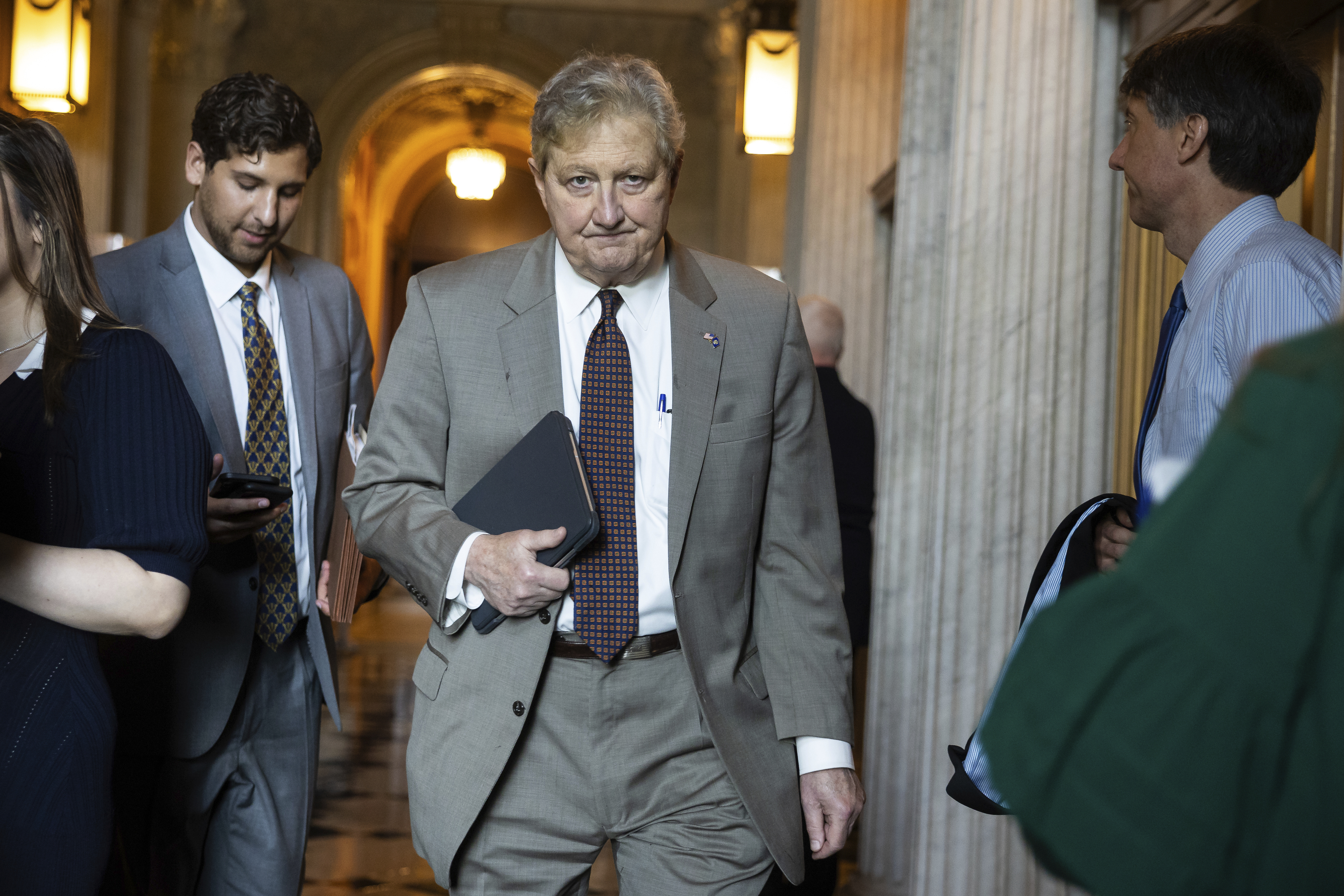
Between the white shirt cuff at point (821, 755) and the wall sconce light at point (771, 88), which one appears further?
the wall sconce light at point (771, 88)

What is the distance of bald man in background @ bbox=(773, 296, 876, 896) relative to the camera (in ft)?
16.1

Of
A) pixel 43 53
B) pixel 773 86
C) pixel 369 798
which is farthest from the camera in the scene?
pixel 773 86

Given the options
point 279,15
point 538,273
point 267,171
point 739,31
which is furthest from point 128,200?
point 538,273

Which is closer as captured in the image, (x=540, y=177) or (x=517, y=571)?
(x=517, y=571)

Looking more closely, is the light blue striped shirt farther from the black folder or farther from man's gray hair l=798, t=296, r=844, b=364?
man's gray hair l=798, t=296, r=844, b=364

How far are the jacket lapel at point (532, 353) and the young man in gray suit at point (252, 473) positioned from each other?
798mm

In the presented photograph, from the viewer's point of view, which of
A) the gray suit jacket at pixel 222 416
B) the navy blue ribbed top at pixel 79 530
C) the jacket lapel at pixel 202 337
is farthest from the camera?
the jacket lapel at pixel 202 337

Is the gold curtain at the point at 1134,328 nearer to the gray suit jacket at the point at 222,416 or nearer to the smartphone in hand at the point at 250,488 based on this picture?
the gray suit jacket at the point at 222,416

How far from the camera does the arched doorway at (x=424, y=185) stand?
13328 mm

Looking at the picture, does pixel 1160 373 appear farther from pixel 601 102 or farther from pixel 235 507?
pixel 235 507

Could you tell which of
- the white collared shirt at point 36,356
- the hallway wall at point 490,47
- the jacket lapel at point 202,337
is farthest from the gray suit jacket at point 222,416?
the hallway wall at point 490,47

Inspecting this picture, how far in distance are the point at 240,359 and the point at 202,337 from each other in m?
0.13

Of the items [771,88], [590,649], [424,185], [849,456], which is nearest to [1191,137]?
[590,649]

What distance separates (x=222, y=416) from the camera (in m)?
2.77
